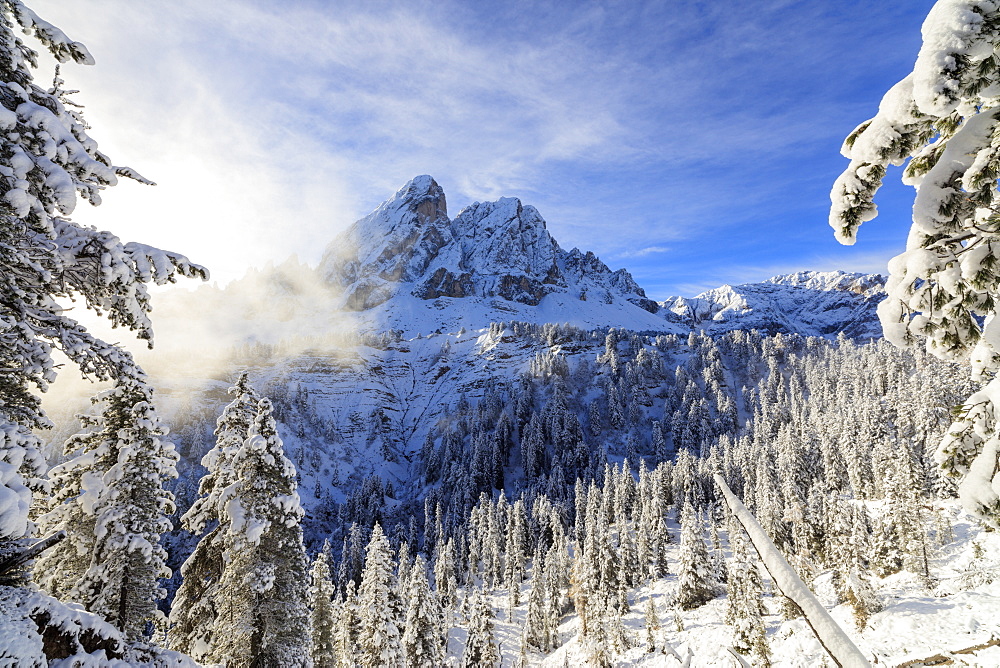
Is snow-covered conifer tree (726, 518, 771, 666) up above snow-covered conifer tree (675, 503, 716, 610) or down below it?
above

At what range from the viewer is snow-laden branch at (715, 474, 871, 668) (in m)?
1.80

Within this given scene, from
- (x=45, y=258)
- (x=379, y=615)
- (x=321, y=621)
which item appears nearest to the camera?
(x=45, y=258)

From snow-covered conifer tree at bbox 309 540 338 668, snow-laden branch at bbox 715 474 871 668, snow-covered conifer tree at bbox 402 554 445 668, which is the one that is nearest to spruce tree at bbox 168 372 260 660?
snow-covered conifer tree at bbox 309 540 338 668

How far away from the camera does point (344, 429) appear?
182 metres

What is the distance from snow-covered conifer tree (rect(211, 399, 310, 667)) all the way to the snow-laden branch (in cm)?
1346

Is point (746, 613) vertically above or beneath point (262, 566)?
beneath

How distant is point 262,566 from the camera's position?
1263 cm

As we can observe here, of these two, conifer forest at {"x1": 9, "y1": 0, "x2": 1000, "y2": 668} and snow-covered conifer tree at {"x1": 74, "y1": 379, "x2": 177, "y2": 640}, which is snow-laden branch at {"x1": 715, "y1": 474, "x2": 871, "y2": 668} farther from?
snow-covered conifer tree at {"x1": 74, "y1": 379, "x2": 177, "y2": 640}

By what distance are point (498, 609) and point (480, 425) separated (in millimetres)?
85274

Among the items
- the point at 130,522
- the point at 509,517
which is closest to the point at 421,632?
the point at 130,522

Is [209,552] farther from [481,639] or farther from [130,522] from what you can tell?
[481,639]

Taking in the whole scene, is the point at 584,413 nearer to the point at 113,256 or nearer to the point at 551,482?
the point at 551,482

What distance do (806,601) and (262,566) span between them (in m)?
14.3

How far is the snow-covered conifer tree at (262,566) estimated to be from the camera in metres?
12.3
